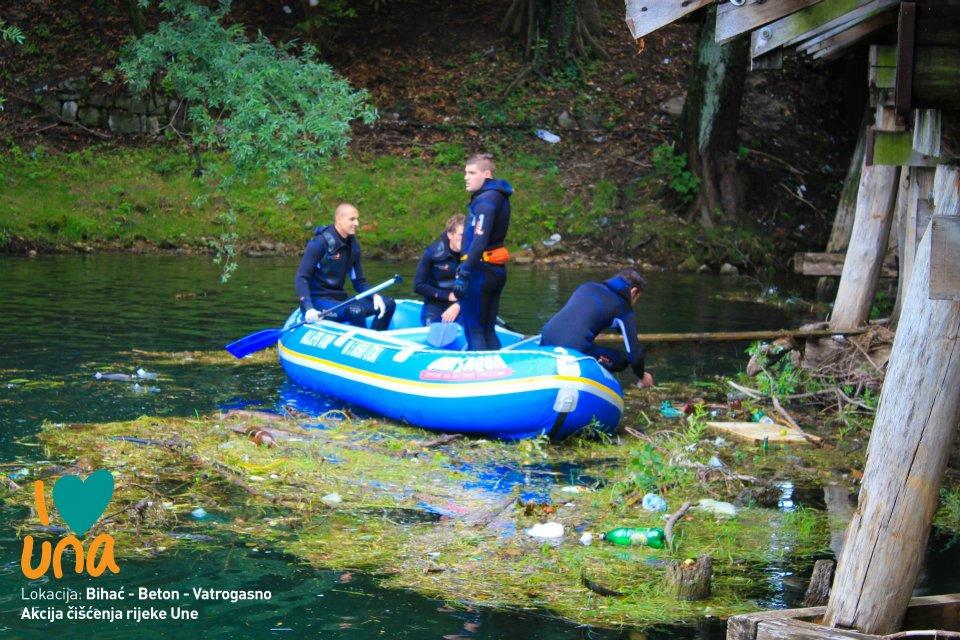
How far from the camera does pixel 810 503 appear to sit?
753cm

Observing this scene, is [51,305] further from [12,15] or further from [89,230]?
[12,15]

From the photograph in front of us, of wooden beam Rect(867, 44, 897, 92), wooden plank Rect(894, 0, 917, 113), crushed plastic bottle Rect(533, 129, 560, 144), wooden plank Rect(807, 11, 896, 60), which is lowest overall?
wooden plank Rect(894, 0, 917, 113)

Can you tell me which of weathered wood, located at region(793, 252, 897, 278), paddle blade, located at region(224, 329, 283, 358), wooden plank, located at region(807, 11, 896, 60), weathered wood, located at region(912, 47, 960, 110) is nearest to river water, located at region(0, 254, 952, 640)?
paddle blade, located at region(224, 329, 283, 358)

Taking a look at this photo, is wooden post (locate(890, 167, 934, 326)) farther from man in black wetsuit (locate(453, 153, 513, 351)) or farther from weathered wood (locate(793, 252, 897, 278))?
man in black wetsuit (locate(453, 153, 513, 351))

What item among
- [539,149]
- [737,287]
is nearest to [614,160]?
[539,149]

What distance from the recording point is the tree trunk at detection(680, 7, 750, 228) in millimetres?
20500

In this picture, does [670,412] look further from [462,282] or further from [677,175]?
[677,175]

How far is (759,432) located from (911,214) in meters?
2.16

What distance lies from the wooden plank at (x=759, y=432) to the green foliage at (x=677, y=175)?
12333 mm

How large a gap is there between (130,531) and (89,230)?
15136mm

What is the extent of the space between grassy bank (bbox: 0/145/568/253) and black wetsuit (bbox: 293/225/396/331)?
904 centimetres

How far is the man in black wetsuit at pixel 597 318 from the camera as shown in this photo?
30.2 feet

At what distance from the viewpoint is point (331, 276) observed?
11.6 metres

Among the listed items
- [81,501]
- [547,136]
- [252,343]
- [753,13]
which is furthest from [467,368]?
[547,136]
